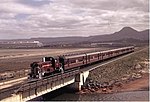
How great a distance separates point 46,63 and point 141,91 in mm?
18445

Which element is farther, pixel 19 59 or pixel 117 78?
pixel 19 59

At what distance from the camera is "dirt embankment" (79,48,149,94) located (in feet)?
185

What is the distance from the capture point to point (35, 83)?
124 ft

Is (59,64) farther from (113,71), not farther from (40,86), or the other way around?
(113,71)

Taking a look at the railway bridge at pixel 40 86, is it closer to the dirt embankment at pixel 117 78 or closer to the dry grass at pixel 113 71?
the dirt embankment at pixel 117 78

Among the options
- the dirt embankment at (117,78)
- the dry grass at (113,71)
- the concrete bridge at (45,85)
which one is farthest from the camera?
the dry grass at (113,71)

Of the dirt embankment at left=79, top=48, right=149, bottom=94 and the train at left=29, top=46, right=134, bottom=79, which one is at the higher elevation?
the train at left=29, top=46, right=134, bottom=79

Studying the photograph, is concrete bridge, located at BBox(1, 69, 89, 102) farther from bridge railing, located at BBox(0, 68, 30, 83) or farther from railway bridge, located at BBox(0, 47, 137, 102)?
bridge railing, located at BBox(0, 68, 30, 83)

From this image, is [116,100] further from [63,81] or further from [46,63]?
[46,63]

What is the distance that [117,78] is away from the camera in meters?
65.8

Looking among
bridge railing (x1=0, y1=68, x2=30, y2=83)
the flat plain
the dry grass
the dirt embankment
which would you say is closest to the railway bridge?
the dirt embankment

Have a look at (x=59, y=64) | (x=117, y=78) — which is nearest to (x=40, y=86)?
(x=59, y=64)

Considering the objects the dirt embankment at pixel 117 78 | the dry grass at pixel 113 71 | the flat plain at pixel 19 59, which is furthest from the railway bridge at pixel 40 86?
the flat plain at pixel 19 59

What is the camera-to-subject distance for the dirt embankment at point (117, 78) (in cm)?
5653
